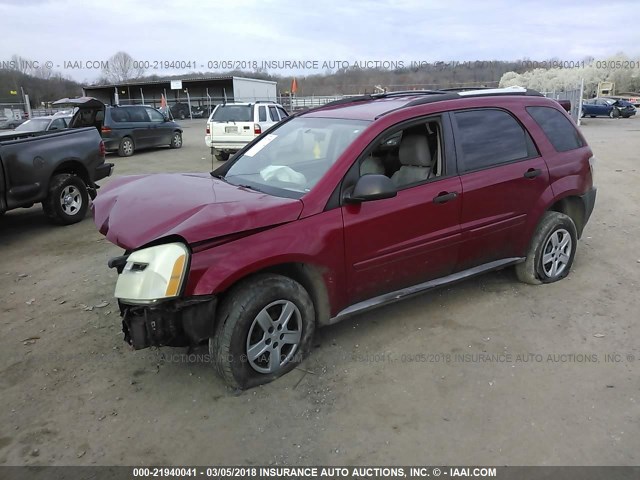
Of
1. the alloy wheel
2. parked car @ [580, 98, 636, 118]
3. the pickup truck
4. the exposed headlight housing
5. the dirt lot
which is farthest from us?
parked car @ [580, 98, 636, 118]

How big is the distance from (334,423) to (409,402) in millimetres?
502

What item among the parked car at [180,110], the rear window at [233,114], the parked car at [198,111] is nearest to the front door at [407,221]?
the rear window at [233,114]

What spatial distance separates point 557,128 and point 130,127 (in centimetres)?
1489

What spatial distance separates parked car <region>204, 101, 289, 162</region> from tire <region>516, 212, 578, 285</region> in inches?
411

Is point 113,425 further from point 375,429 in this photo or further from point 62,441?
point 375,429

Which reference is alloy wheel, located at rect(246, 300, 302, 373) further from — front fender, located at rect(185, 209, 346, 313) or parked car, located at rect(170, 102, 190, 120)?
parked car, located at rect(170, 102, 190, 120)

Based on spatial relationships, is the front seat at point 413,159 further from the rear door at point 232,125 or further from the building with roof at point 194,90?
the building with roof at point 194,90

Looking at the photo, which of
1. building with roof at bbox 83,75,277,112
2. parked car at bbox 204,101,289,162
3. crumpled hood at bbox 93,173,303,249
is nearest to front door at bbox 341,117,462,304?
crumpled hood at bbox 93,173,303,249

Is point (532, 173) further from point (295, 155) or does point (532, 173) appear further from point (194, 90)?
point (194, 90)

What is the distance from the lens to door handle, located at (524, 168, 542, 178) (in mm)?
4262

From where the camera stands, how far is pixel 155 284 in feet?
9.22

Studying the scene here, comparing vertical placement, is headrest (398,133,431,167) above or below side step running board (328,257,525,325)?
above

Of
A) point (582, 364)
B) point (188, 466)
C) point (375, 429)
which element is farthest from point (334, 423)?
point (582, 364)

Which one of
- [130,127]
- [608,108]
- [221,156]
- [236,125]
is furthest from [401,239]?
[608,108]
